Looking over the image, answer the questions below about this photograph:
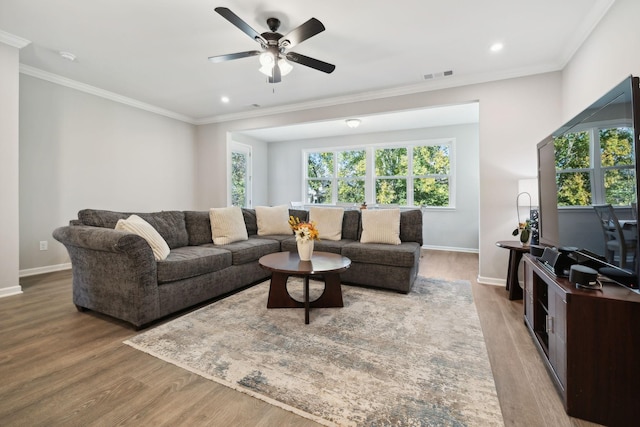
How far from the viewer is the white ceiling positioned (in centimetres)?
237

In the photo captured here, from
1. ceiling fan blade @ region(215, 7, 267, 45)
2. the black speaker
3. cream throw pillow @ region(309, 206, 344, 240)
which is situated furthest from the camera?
cream throw pillow @ region(309, 206, 344, 240)

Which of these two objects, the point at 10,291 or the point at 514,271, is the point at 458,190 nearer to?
the point at 514,271

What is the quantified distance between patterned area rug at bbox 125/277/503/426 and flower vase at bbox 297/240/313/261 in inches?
19.4

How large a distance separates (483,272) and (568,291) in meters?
2.46

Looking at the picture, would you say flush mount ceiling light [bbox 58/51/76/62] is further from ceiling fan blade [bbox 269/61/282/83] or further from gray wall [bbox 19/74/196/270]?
ceiling fan blade [bbox 269/61/282/83]

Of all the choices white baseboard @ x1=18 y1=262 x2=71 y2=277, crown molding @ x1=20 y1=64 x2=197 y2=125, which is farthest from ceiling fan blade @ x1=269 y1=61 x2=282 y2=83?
white baseboard @ x1=18 y1=262 x2=71 y2=277

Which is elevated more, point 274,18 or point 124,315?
point 274,18

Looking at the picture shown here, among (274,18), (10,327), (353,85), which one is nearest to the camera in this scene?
(10,327)

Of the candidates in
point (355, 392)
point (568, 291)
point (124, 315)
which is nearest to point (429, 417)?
point (355, 392)

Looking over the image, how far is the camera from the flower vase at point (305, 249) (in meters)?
2.70

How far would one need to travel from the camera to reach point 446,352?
6.23 feet

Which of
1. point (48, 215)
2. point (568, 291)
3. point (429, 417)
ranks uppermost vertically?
point (48, 215)

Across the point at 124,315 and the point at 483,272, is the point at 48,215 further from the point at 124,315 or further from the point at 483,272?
the point at 483,272

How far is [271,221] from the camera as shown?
430cm
